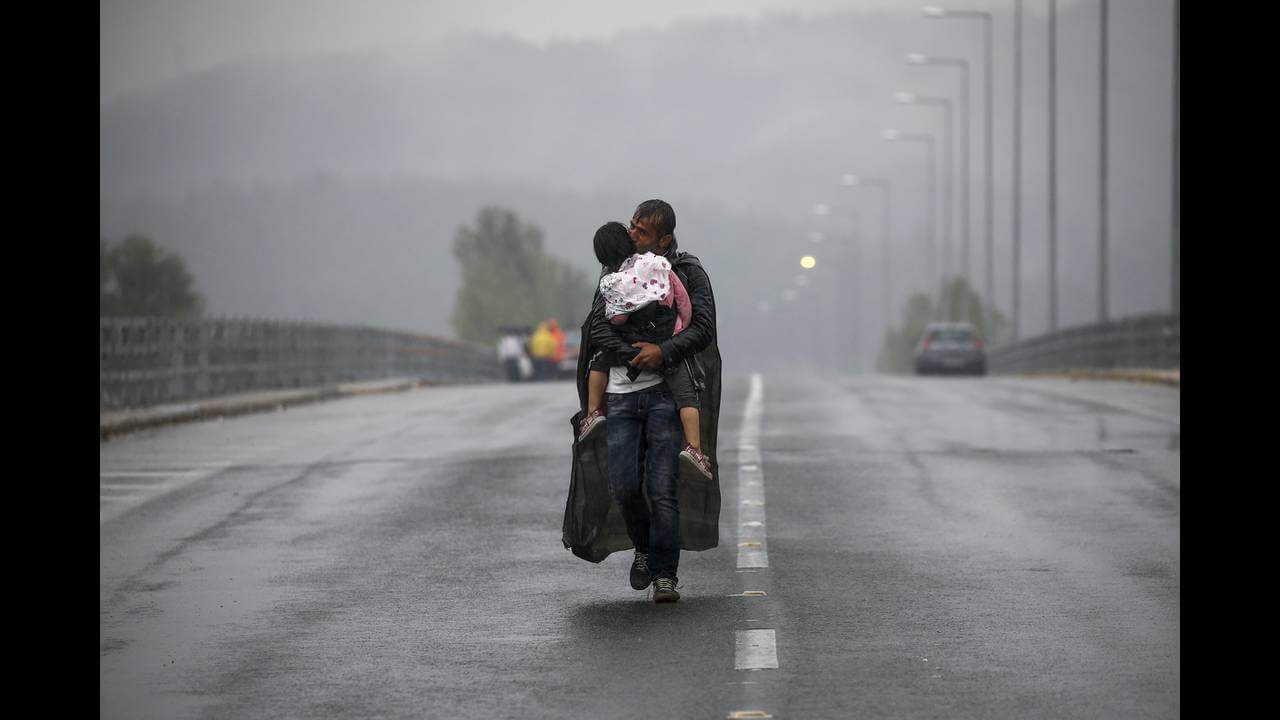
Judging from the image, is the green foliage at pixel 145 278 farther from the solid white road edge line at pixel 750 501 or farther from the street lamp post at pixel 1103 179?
the solid white road edge line at pixel 750 501

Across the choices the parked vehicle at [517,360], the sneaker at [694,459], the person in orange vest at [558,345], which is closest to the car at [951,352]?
the person in orange vest at [558,345]

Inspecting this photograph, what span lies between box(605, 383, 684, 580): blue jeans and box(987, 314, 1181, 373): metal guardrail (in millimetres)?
22249

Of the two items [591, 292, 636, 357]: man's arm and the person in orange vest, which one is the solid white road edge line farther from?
the person in orange vest

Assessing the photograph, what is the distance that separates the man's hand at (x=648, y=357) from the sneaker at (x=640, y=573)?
0.98m

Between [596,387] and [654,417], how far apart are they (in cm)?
30

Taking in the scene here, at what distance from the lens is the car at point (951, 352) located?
5256 centimetres

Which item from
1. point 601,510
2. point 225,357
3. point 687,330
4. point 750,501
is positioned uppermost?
point 687,330

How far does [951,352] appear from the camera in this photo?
5275cm

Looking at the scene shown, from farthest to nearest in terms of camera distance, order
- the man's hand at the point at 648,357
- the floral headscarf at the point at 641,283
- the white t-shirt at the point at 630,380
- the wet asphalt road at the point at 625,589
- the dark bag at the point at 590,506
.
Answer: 1. the dark bag at the point at 590,506
2. the white t-shirt at the point at 630,380
3. the floral headscarf at the point at 641,283
4. the man's hand at the point at 648,357
5. the wet asphalt road at the point at 625,589

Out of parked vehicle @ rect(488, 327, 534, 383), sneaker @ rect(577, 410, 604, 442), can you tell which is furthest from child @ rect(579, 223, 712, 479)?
parked vehicle @ rect(488, 327, 534, 383)

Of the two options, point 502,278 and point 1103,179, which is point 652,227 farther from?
point 502,278

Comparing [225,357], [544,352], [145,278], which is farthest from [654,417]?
[145,278]
